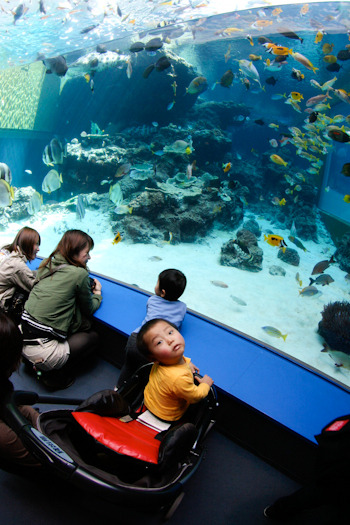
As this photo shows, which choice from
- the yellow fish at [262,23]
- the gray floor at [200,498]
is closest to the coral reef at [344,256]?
the gray floor at [200,498]

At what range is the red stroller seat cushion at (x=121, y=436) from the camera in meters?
1.12

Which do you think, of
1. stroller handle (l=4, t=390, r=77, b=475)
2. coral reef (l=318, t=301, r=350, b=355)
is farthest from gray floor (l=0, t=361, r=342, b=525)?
coral reef (l=318, t=301, r=350, b=355)

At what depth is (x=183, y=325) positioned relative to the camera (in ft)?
8.57

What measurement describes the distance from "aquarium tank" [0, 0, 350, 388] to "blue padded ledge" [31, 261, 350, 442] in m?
0.19

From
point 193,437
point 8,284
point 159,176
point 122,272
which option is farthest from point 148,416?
point 159,176

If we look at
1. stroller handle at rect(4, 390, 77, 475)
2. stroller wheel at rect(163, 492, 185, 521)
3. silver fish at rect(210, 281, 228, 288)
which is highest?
stroller handle at rect(4, 390, 77, 475)

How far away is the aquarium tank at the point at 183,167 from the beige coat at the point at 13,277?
190 centimetres

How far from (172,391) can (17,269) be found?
1.93 m

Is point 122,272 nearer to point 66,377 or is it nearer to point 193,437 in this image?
point 66,377

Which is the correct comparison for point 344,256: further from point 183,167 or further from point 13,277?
point 13,277

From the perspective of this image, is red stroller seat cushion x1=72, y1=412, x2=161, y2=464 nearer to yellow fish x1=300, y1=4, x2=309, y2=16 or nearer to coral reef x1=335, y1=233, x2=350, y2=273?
coral reef x1=335, y1=233, x2=350, y2=273

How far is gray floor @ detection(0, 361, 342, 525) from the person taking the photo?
4.76 feet

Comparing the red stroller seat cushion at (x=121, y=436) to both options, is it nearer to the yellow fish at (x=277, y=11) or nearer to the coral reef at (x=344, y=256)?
the coral reef at (x=344, y=256)

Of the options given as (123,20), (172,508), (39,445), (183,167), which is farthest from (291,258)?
(123,20)
